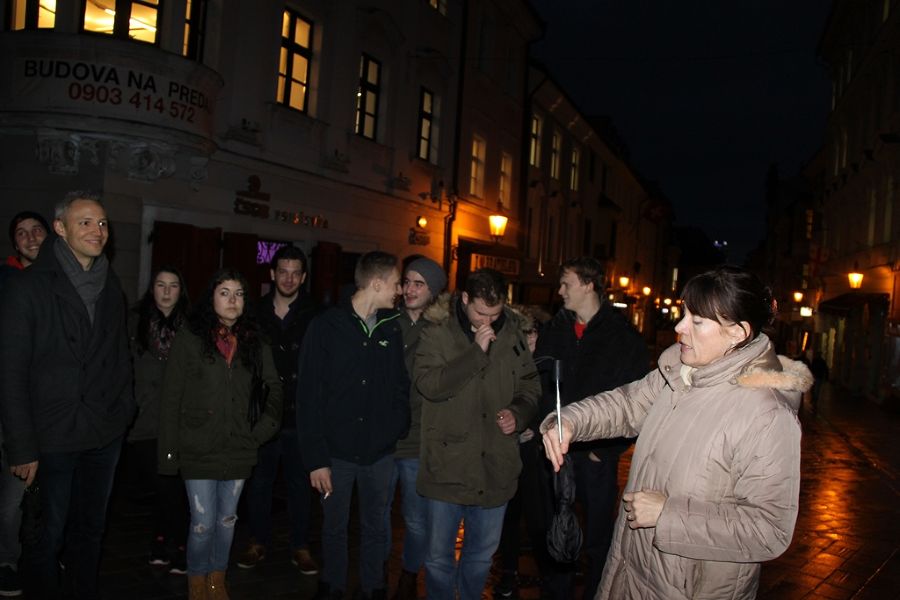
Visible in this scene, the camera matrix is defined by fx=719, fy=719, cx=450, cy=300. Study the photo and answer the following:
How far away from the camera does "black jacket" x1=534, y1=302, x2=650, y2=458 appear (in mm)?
4746

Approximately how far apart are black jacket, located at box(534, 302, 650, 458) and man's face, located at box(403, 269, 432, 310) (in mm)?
876

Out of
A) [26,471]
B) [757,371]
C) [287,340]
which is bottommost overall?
[26,471]

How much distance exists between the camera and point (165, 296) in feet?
17.6

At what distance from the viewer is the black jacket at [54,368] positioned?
142 inches

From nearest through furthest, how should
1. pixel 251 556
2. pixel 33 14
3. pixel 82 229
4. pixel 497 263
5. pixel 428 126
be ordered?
pixel 82 229 < pixel 251 556 < pixel 33 14 < pixel 428 126 < pixel 497 263

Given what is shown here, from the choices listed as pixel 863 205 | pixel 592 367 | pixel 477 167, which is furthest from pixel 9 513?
pixel 863 205

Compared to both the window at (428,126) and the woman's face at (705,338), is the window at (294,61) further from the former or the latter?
the woman's face at (705,338)

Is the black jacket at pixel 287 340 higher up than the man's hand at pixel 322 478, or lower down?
higher up

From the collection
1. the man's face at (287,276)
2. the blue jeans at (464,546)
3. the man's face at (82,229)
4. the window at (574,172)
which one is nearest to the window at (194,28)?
the man's face at (287,276)

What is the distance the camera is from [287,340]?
17.9 feet

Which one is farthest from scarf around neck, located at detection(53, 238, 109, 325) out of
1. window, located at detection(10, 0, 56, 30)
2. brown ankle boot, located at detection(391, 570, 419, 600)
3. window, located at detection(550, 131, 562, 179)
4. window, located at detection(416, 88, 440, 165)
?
window, located at detection(550, 131, 562, 179)

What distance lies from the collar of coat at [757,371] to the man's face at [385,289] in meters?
2.27

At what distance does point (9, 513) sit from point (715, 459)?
4.18 m

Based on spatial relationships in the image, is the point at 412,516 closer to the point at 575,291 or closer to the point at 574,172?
the point at 575,291
